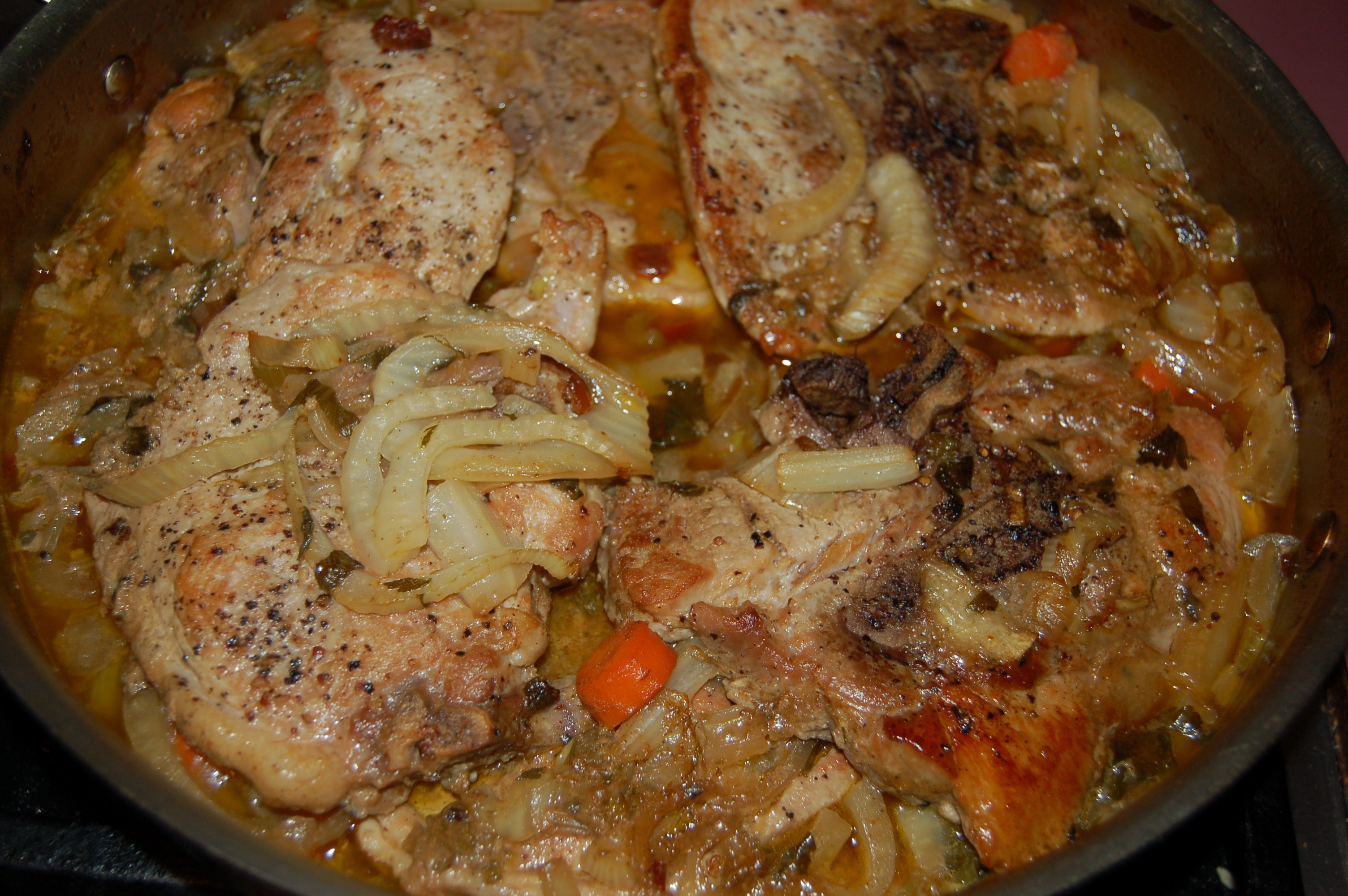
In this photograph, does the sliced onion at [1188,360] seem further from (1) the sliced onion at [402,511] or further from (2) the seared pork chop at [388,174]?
(1) the sliced onion at [402,511]

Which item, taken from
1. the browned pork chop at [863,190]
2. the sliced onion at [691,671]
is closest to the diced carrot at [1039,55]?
the browned pork chop at [863,190]

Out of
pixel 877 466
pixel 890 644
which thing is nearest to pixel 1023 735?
pixel 890 644

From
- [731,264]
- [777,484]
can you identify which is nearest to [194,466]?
[777,484]

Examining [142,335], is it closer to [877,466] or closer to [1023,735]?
[877,466]

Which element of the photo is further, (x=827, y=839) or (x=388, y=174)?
(x=388, y=174)

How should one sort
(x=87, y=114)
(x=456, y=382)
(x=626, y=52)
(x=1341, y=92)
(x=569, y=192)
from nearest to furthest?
(x=456, y=382) → (x=87, y=114) → (x=569, y=192) → (x=626, y=52) → (x=1341, y=92)

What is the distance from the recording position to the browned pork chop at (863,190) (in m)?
3.34

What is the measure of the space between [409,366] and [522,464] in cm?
45

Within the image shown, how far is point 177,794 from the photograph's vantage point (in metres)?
2.01

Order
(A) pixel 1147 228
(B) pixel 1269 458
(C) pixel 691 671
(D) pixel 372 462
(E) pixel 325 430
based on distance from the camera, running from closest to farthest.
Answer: (D) pixel 372 462
(E) pixel 325 430
(C) pixel 691 671
(B) pixel 1269 458
(A) pixel 1147 228

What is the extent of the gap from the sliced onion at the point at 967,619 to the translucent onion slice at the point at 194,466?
6.27 feet

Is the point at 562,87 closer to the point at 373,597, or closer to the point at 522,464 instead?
the point at 522,464

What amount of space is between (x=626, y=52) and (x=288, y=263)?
168 centimetres

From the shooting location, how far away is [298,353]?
2779 mm
